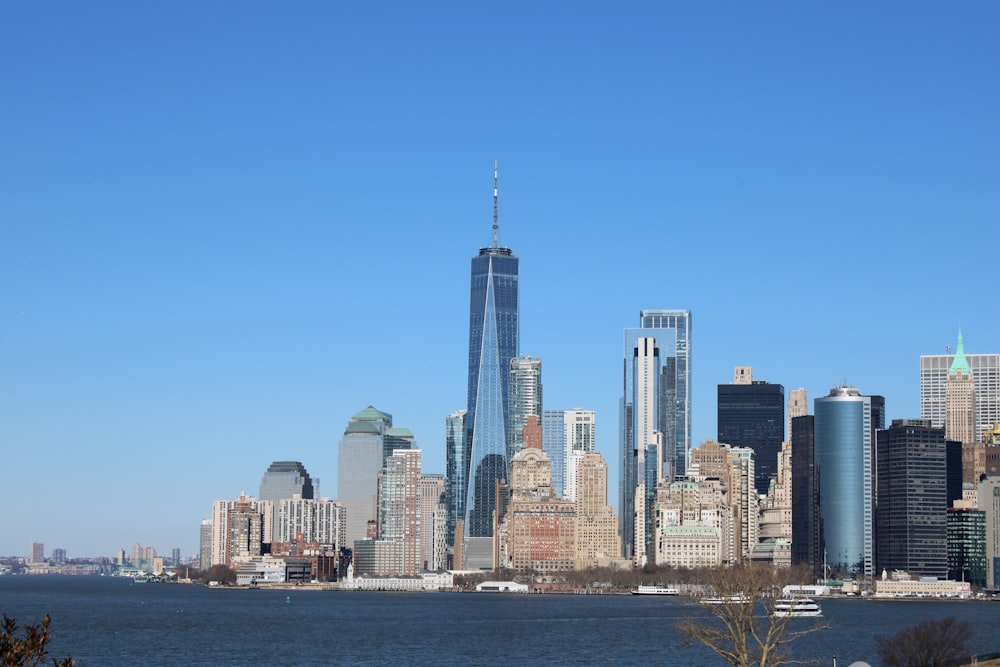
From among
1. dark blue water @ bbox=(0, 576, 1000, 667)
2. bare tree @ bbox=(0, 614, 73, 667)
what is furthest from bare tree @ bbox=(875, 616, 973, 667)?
bare tree @ bbox=(0, 614, 73, 667)

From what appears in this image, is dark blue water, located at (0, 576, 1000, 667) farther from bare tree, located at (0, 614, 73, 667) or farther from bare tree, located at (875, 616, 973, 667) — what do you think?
bare tree, located at (0, 614, 73, 667)

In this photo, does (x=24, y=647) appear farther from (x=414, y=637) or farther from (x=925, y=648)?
(x=414, y=637)

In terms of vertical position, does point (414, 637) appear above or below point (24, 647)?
below

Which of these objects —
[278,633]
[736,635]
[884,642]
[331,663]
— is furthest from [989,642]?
[736,635]

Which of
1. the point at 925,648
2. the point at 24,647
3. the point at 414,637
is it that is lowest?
the point at 414,637

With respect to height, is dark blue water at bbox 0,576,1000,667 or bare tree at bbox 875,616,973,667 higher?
bare tree at bbox 875,616,973,667

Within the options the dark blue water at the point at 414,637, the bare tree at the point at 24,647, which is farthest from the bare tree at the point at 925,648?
the bare tree at the point at 24,647

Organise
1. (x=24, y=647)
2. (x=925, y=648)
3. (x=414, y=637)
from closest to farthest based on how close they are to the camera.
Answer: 1. (x=24, y=647)
2. (x=925, y=648)
3. (x=414, y=637)

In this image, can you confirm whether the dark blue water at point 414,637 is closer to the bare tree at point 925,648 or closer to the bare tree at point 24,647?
the bare tree at point 925,648

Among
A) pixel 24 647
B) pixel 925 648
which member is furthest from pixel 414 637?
pixel 24 647

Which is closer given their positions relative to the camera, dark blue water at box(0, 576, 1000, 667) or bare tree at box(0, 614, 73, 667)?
bare tree at box(0, 614, 73, 667)

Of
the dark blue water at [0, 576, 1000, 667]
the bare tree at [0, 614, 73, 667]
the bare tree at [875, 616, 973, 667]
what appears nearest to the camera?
the bare tree at [0, 614, 73, 667]

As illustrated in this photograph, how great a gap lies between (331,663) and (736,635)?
53.8 meters

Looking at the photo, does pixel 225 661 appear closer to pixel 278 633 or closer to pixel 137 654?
pixel 137 654
